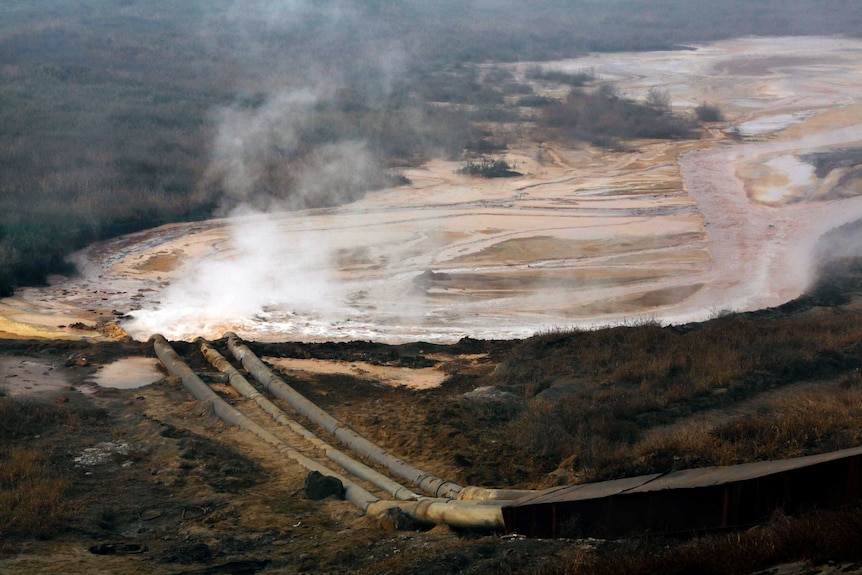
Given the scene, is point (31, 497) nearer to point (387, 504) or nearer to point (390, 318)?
point (387, 504)

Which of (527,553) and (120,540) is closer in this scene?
(527,553)

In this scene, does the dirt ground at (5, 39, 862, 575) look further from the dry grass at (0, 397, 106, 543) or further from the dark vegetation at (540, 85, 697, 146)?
the dark vegetation at (540, 85, 697, 146)

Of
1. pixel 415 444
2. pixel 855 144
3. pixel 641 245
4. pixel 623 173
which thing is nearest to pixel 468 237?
pixel 641 245

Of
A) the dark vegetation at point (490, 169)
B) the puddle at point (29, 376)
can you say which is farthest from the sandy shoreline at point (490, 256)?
the puddle at point (29, 376)

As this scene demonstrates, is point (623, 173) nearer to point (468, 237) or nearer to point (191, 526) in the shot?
point (468, 237)

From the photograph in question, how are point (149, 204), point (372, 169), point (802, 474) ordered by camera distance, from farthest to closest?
point (372, 169), point (149, 204), point (802, 474)

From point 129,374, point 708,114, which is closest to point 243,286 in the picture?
point 129,374
